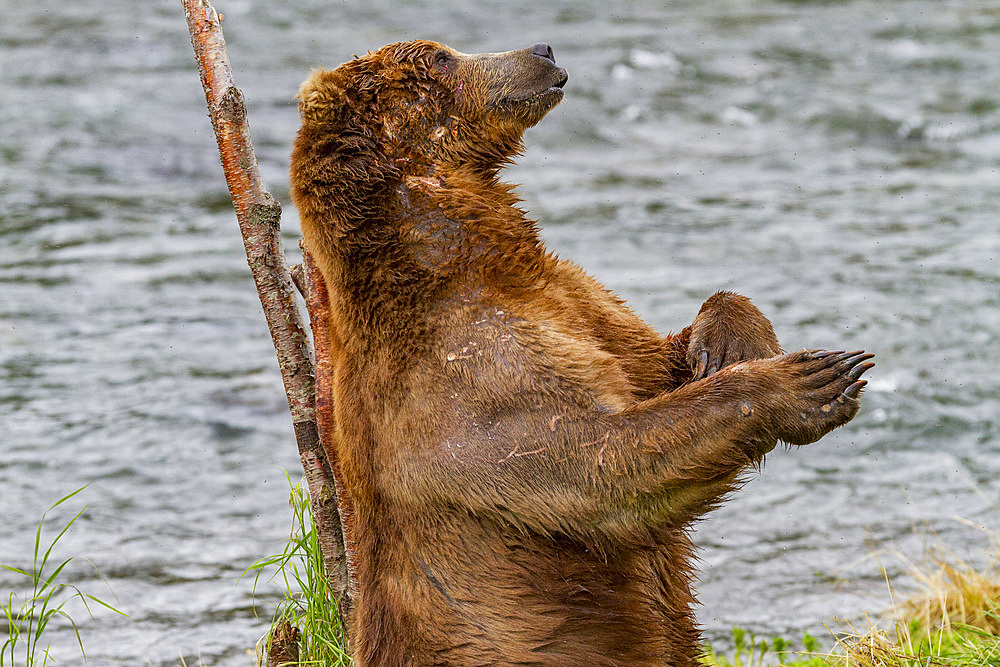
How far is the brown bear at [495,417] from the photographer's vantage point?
323 centimetres

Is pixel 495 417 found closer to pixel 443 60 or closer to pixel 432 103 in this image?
pixel 432 103

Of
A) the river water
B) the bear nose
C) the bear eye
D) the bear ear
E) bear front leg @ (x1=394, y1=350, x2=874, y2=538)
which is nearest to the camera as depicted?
bear front leg @ (x1=394, y1=350, x2=874, y2=538)

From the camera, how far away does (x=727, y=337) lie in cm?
375

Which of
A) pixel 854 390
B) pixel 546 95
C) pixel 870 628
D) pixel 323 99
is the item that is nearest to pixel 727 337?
pixel 854 390

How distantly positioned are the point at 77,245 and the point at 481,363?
845 centimetres

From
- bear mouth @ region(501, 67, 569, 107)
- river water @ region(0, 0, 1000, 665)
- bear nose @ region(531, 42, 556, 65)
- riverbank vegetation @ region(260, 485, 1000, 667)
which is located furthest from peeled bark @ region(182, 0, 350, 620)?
river water @ region(0, 0, 1000, 665)

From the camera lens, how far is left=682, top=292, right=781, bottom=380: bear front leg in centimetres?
371

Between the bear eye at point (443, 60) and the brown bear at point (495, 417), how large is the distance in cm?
22

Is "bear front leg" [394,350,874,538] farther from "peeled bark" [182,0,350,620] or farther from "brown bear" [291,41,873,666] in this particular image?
"peeled bark" [182,0,350,620]

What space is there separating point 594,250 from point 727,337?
6.91 meters

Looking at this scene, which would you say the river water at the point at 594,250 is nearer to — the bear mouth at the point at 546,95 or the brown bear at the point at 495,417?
→ the brown bear at the point at 495,417

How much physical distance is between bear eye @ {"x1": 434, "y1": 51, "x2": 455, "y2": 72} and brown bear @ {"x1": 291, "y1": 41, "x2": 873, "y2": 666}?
218mm

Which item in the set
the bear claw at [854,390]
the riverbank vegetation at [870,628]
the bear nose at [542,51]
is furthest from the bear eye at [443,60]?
the riverbank vegetation at [870,628]

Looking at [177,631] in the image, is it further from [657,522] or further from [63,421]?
[657,522]
